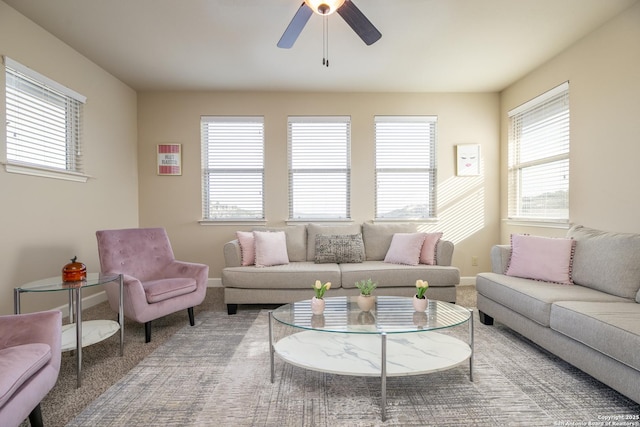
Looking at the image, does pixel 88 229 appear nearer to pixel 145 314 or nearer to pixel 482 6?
pixel 145 314

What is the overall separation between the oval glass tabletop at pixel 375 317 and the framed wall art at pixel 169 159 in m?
3.03

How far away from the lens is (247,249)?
3.71 metres

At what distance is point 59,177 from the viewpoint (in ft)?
10.6

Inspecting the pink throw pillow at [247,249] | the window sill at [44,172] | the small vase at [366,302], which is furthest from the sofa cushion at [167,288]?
the small vase at [366,302]

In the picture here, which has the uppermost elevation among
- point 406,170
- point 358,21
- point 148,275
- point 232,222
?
point 358,21

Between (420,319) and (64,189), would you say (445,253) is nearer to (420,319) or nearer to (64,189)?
(420,319)

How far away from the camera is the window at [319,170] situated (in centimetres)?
458

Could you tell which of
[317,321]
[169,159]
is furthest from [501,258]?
[169,159]

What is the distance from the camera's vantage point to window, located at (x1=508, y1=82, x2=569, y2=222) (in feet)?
11.4

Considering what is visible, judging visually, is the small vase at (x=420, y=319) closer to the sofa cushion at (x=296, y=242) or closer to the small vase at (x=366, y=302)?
the small vase at (x=366, y=302)

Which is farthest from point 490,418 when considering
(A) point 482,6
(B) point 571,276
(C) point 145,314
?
(A) point 482,6

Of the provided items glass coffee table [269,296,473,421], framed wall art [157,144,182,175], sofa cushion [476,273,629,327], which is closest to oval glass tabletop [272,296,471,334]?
glass coffee table [269,296,473,421]

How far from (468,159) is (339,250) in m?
2.26

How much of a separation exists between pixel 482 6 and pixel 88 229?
4.38 m
